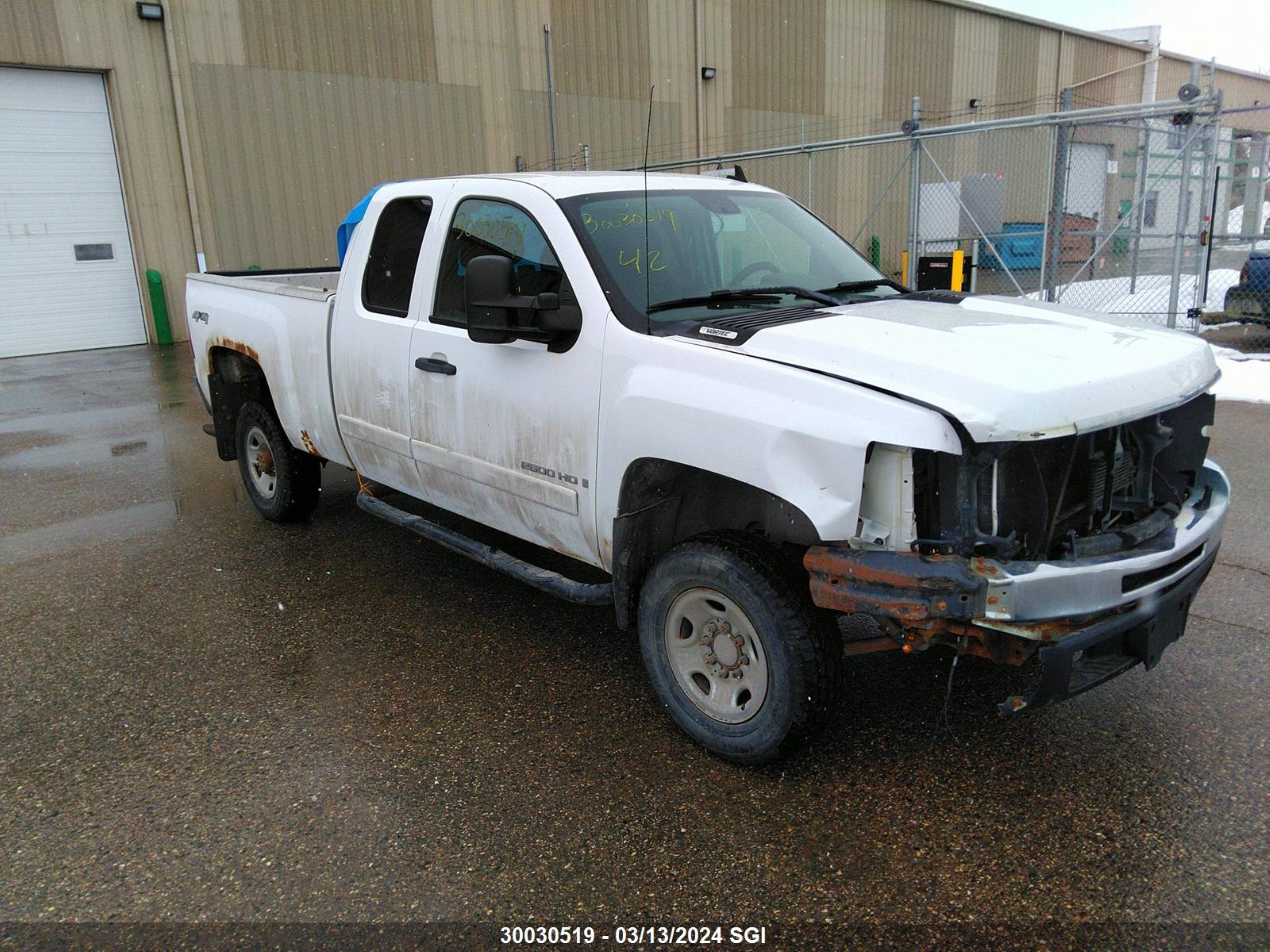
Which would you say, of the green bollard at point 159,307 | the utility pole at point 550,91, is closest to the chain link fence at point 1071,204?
the utility pole at point 550,91

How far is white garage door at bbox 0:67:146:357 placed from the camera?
14.4 m

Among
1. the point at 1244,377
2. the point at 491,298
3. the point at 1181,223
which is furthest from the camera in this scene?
the point at 1181,223

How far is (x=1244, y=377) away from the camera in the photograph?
10047 millimetres

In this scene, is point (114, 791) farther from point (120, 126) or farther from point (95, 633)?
point (120, 126)

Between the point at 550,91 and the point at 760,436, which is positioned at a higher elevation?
the point at 550,91

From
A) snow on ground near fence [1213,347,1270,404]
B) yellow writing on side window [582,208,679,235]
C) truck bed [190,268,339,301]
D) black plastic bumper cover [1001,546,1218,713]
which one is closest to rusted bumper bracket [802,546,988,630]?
black plastic bumper cover [1001,546,1218,713]

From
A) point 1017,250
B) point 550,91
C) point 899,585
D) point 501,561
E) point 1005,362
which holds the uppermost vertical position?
point 550,91

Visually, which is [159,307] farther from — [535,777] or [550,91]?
[535,777]

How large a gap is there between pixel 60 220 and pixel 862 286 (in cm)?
1497

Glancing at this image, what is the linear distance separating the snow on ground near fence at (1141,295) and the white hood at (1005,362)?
976 centimetres

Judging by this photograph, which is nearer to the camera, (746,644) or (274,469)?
(746,644)

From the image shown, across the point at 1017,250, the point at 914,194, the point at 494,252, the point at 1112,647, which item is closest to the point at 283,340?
the point at 494,252

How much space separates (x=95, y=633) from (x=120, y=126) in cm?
1324

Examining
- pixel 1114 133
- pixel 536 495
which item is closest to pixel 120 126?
pixel 536 495
